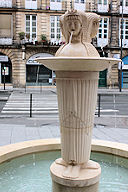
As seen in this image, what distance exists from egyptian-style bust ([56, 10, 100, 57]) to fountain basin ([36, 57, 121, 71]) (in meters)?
0.22

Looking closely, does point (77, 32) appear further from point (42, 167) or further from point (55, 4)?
point (55, 4)

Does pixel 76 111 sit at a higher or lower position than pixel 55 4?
lower

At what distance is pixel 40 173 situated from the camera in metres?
4.37

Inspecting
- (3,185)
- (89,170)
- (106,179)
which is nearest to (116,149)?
(106,179)

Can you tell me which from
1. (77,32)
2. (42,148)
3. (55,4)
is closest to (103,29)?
(55,4)

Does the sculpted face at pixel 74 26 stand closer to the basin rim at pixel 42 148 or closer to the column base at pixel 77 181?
the column base at pixel 77 181

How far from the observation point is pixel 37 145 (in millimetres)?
4977

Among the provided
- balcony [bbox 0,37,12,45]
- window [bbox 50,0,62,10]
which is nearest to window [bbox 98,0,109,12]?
window [bbox 50,0,62,10]

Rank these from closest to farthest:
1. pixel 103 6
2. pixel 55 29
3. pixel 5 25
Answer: pixel 5 25, pixel 55 29, pixel 103 6

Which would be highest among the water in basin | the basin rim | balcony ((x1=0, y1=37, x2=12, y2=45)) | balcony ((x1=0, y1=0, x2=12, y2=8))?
balcony ((x1=0, y1=0, x2=12, y2=8))

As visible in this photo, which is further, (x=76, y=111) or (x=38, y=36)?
(x=38, y=36)

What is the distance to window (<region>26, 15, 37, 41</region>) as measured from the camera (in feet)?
93.6

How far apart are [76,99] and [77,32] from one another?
92 cm

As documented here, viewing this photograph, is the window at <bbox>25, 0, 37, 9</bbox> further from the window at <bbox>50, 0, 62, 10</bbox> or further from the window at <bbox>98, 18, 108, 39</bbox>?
the window at <bbox>98, 18, 108, 39</bbox>
